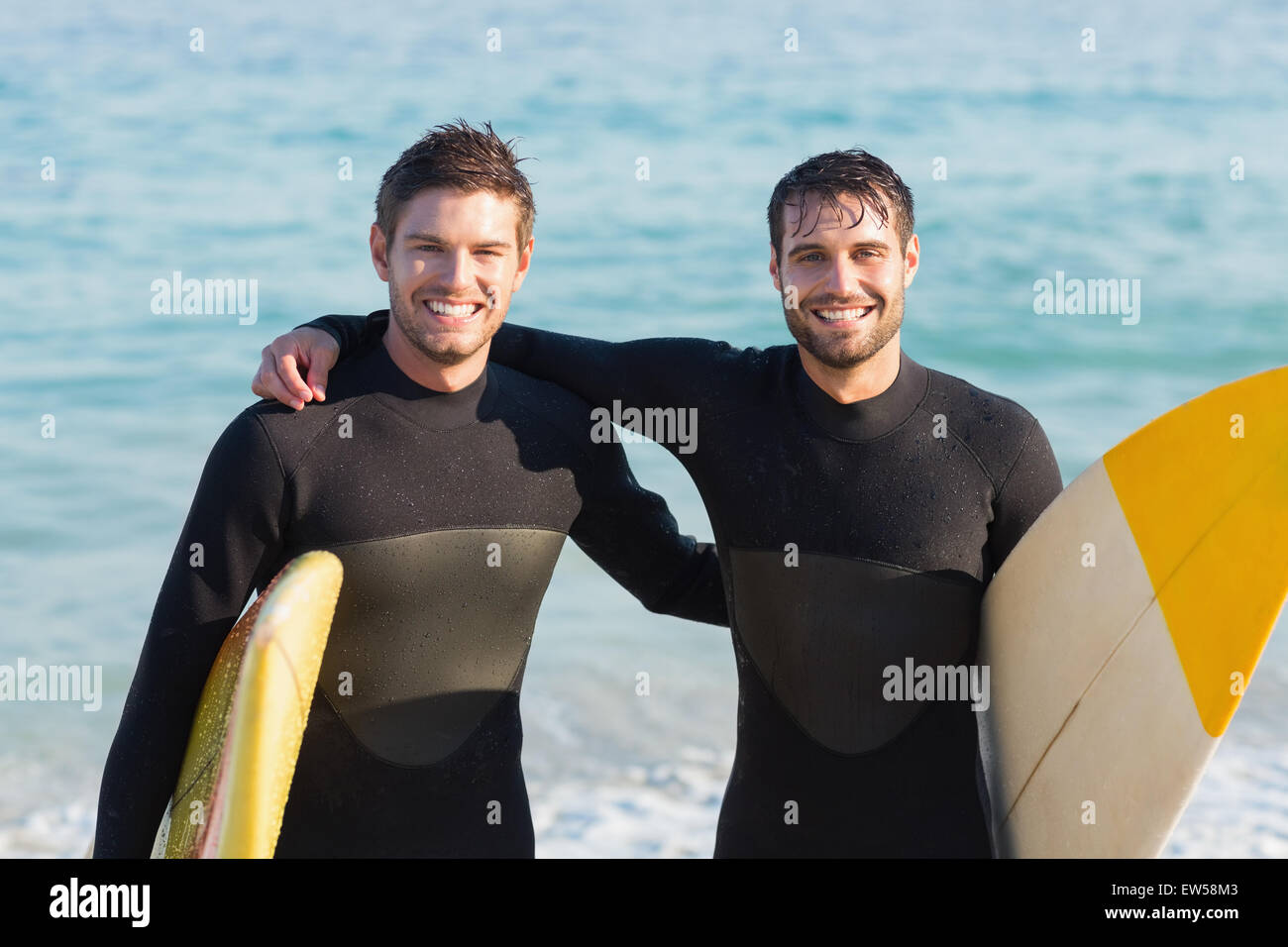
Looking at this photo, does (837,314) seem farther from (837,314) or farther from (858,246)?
(858,246)

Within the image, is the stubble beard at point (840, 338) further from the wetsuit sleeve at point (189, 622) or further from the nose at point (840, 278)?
the wetsuit sleeve at point (189, 622)

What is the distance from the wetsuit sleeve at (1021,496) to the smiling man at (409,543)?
2.42 feet

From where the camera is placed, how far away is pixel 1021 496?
261 centimetres

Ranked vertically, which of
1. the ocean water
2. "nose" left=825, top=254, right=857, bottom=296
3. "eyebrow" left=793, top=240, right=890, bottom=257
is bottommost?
"nose" left=825, top=254, right=857, bottom=296

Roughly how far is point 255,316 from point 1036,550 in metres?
7.91

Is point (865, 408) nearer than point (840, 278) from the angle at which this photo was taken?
No

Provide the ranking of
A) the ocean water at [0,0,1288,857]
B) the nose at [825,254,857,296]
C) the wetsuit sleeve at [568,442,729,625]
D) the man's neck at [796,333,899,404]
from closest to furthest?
the nose at [825,254,857,296]
the man's neck at [796,333,899,404]
the wetsuit sleeve at [568,442,729,625]
the ocean water at [0,0,1288,857]

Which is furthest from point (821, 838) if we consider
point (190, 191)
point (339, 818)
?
point (190, 191)

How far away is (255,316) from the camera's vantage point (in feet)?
31.8

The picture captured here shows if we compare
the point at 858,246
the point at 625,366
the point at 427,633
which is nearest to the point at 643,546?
the point at 625,366

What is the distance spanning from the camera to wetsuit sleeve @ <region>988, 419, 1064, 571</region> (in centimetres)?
260

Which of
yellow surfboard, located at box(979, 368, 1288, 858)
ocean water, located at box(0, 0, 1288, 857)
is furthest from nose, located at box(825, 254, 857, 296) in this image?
ocean water, located at box(0, 0, 1288, 857)

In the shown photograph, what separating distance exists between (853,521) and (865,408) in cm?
21

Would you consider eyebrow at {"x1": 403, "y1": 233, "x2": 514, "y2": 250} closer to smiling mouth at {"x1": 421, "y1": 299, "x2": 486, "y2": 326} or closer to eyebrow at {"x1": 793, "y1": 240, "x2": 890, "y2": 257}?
smiling mouth at {"x1": 421, "y1": 299, "x2": 486, "y2": 326}
